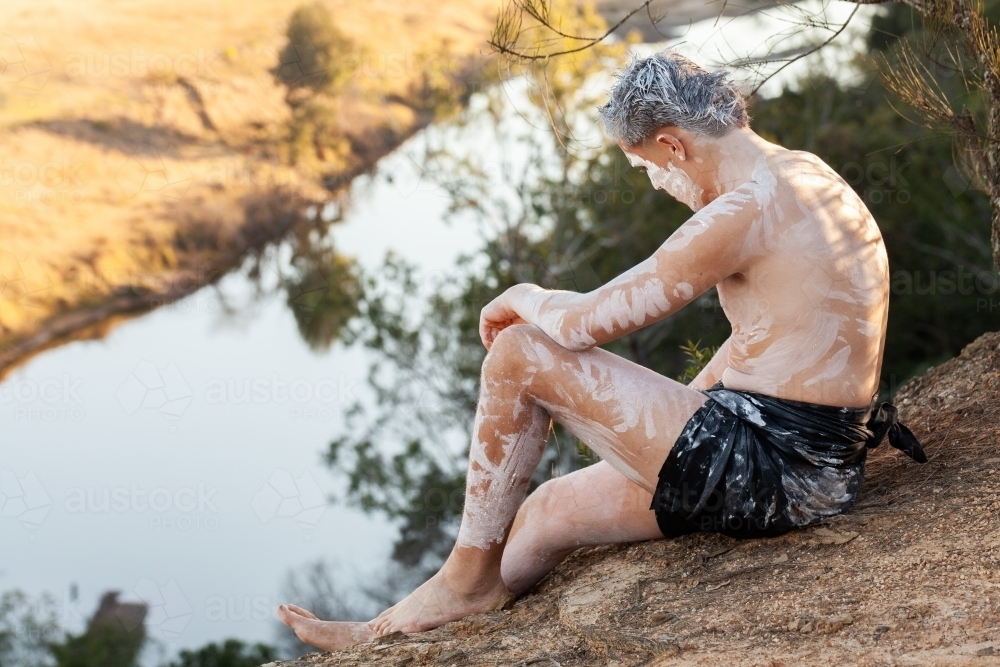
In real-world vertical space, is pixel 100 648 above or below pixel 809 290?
below

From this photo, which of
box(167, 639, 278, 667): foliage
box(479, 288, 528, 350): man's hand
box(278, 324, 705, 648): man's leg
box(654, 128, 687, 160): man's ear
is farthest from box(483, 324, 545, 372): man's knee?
box(167, 639, 278, 667): foliage

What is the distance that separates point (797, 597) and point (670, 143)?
0.92m

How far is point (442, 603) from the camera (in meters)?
2.18

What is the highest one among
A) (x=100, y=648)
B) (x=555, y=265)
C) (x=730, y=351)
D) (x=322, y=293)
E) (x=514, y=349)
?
(x=322, y=293)

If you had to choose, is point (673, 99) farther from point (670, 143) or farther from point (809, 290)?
point (809, 290)

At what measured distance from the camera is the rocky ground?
5.28ft

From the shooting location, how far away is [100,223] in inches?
506

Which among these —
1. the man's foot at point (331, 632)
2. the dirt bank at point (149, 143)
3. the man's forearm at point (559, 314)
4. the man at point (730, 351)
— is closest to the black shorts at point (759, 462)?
the man at point (730, 351)

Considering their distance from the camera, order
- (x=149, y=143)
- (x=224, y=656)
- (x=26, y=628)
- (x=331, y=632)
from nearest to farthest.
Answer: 1. (x=331, y=632)
2. (x=224, y=656)
3. (x=26, y=628)
4. (x=149, y=143)

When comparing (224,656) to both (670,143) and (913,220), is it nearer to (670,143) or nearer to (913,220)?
(670,143)

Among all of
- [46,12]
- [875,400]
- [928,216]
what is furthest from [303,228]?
[875,400]

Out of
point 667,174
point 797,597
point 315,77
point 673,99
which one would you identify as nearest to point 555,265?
point 667,174

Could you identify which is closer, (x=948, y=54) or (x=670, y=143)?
(x=670, y=143)

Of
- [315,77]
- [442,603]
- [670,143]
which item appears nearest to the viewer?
[670,143]
